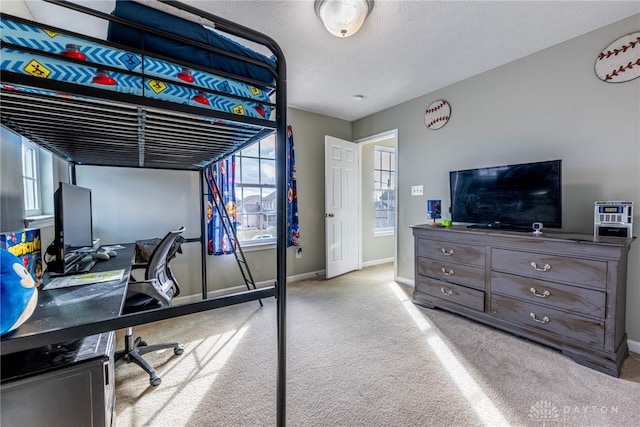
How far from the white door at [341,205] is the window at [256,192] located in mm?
789

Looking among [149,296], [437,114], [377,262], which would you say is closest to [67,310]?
[149,296]

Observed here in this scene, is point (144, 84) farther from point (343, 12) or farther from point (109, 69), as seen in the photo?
point (343, 12)

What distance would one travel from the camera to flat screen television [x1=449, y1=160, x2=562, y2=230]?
2129 millimetres

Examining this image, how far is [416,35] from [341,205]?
2397 millimetres

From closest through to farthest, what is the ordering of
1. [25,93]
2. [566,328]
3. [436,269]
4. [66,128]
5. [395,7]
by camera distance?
[25,93]
[66,128]
[395,7]
[566,328]
[436,269]

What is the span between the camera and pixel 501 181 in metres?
2.41

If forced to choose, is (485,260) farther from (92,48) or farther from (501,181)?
(92,48)

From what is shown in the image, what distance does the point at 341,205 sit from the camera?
4094mm

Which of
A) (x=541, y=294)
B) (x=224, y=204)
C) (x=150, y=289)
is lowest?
(x=541, y=294)

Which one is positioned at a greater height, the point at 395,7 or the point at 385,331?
the point at 395,7

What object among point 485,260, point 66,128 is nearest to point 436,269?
point 485,260

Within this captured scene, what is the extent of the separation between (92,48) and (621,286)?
119 inches

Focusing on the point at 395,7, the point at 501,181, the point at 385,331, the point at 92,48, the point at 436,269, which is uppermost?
the point at 395,7

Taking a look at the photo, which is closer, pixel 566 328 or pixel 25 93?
pixel 25 93
